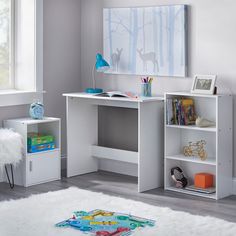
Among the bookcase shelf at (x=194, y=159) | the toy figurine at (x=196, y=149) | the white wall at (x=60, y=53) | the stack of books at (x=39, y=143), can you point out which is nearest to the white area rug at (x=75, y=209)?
the stack of books at (x=39, y=143)

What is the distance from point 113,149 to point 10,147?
107cm

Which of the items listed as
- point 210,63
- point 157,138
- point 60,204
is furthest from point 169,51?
point 60,204

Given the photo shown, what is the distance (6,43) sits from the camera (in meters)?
5.45

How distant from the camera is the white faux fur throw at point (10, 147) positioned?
4777mm

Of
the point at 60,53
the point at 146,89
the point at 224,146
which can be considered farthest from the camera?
the point at 60,53

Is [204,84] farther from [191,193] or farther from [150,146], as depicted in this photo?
[191,193]

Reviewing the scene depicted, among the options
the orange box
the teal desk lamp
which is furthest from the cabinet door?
the orange box

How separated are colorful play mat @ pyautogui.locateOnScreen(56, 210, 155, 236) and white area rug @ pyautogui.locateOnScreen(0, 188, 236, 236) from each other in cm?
7

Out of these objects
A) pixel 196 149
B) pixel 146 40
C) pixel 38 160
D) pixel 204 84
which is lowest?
pixel 38 160

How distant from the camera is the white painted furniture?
5.02m

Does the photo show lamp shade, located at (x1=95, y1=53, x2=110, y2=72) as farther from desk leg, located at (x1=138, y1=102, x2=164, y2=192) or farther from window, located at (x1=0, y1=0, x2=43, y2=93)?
desk leg, located at (x1=138, y1=102, x2=164, y2=192)

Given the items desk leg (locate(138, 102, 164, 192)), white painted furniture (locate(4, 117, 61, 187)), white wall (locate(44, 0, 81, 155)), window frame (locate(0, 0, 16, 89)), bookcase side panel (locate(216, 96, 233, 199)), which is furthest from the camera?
white wall (locate(44, 0, 81, 155))

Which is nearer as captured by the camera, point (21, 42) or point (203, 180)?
point (203, 180)

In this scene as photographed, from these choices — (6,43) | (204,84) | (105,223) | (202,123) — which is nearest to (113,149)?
(202,123)
